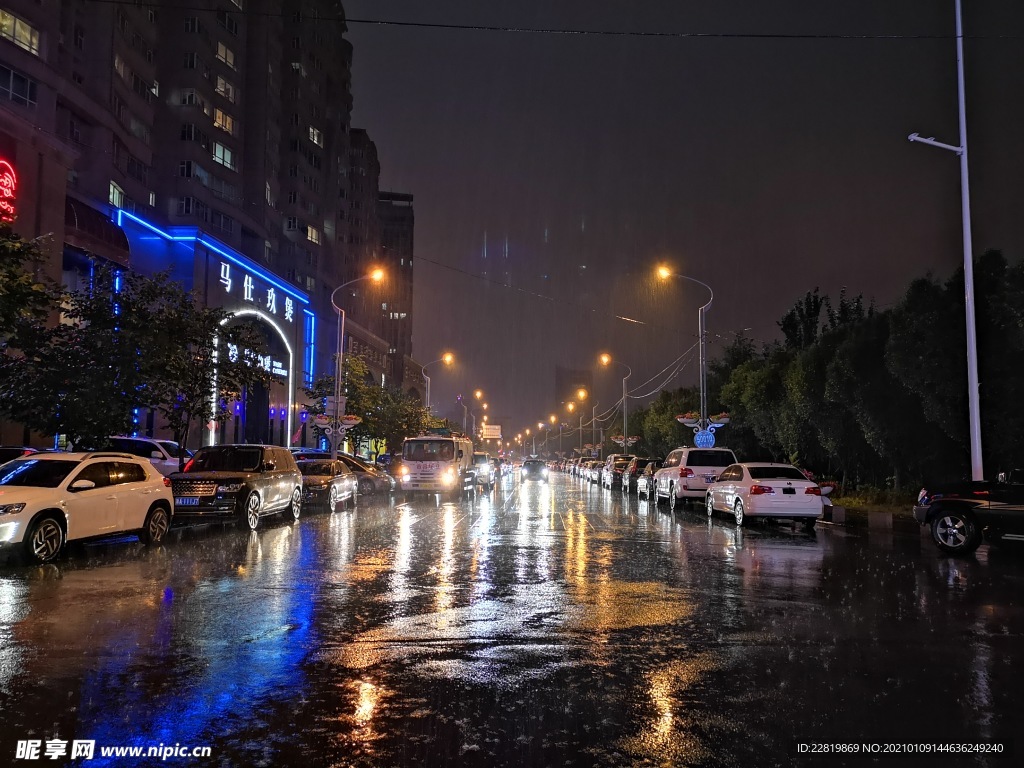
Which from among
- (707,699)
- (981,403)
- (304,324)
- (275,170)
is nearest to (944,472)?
(981,403)

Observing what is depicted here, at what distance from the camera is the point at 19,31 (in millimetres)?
38719

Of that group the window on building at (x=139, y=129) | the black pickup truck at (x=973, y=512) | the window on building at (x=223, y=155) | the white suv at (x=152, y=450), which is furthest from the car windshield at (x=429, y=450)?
the window on building at (x=223, y=155)

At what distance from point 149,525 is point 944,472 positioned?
78.5ft

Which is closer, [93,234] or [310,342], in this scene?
[93,234]

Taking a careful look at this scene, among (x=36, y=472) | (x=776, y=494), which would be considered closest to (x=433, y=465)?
(x=776, y=494)

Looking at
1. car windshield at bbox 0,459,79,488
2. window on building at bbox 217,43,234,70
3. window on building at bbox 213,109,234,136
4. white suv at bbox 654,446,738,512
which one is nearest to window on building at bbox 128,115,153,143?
window on building at bbox 213,109,234,136

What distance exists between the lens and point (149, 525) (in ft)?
48.4

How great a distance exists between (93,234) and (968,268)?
3563 cm

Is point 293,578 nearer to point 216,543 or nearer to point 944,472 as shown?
point 216,543

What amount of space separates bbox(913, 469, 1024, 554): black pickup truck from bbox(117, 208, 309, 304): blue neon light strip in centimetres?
4395

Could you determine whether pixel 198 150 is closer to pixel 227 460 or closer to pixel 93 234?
pixel 93 234

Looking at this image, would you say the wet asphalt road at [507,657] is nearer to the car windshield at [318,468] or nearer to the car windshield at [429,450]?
the car windshield at [318,468]

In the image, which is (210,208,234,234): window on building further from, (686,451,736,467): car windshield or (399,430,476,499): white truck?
(686,451,736,467): car windshield

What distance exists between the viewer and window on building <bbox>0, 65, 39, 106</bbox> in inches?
1470
